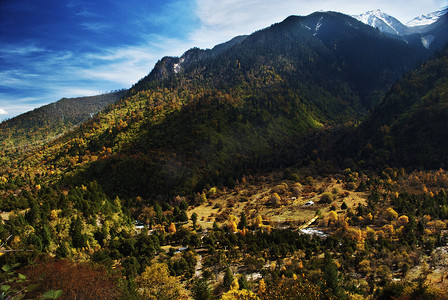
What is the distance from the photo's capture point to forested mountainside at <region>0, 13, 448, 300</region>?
44438mm

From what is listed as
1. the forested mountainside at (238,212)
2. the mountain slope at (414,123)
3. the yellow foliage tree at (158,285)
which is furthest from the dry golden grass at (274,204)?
the yellow foliage tree at (158,285)

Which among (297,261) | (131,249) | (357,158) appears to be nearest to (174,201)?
(131,249)

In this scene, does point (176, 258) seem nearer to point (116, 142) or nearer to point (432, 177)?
point (432, 177)

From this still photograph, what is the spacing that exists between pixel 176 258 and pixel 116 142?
13681 centimetres

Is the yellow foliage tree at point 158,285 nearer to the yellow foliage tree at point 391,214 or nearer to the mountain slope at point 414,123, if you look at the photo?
the yellow foliage tree at point 391,214

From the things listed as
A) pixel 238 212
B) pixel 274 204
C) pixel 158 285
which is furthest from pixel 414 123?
pixel 158 285

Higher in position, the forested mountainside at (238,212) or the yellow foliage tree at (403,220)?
the forested mountainside at (238,212)

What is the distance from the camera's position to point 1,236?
51.5 m

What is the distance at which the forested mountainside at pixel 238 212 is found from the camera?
4444 centimetres

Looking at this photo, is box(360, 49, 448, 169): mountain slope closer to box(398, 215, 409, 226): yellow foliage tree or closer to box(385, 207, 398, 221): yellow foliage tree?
box(385, 207, 398, 221): yellow foliage tree

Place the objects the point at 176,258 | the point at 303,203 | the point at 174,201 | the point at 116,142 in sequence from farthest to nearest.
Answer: the point at 116,142
the point at 174,201
the point at 303,203
the point at 176,258

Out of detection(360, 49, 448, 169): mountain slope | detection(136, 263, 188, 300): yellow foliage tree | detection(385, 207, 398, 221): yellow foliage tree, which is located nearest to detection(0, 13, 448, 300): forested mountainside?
detection(136, 263, 188, 300): yellow foliage tree

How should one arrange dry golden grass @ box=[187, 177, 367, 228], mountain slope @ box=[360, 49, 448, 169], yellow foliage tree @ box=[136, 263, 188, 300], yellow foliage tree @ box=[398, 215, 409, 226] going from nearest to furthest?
yellow foliage tree @ box=[136, 263, 188, 300], yellow foliage tree @ box=[398, 215, 409, 226], dry golden grass @ box=[187, 177, 367, 228], mountain slope @ box=[360, 49, 448, 169]

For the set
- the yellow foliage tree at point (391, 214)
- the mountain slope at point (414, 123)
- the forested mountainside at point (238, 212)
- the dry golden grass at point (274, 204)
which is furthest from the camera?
the mountain slope at point (414, 123)
